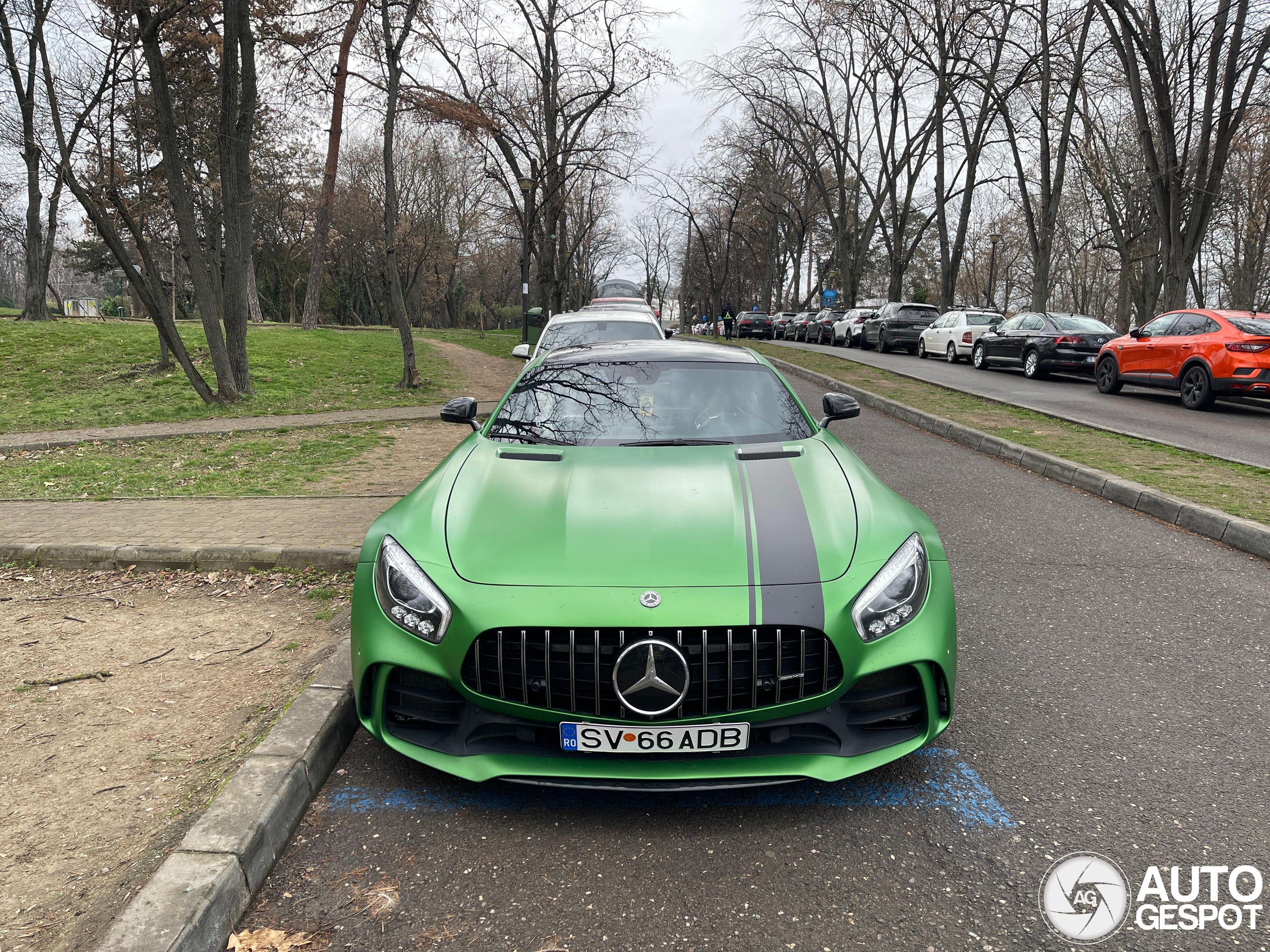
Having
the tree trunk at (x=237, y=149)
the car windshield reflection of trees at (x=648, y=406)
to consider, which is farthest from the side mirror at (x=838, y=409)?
the tree trunk at (x=237, y=149)

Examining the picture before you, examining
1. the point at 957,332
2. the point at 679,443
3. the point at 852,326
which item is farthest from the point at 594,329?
the point at 852,326

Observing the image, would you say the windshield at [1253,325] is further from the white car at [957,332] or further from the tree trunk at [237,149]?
the tree trunk at [237,149]

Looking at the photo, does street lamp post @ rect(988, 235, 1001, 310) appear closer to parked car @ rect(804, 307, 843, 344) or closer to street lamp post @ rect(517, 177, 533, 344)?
parked car @ rect(804, 307, 843, 344)

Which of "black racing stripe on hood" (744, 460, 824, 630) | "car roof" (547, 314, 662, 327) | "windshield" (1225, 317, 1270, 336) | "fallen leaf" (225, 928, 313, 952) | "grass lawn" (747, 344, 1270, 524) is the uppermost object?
"windshield" (1225, 317, 1270, 336)

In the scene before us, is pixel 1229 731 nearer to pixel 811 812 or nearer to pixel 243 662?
pixel 811 812

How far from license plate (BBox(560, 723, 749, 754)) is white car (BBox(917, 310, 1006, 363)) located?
2126 centimetres

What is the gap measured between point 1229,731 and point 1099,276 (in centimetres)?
6564

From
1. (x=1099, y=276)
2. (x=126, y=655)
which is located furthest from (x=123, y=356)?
(x=1099, y=276)

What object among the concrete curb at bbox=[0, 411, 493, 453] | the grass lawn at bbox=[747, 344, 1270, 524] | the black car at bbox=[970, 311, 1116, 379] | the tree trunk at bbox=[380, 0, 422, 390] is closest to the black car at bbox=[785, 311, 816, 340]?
the black car at bbox=[970, 311, 1116, 379]

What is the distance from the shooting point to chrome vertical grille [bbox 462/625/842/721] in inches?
97.3

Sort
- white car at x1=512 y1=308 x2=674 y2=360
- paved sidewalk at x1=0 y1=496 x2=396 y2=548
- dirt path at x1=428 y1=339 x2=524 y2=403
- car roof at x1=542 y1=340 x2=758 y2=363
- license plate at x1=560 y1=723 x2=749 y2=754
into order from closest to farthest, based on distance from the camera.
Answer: license plate at x1=560 y1=723 x2=749 y2=754
car roof at x1=542 y1=340 x2=758 y2=363
paved sidewalk at x1=0 y1=496 x2=396 y2=548
white car at x1=512 y1=308 x2=674 y2=360
dirt path at x1=428 y1=339 x2=524 y2=403

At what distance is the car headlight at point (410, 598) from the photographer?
2.62 m

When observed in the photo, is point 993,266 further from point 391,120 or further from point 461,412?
point 461,412

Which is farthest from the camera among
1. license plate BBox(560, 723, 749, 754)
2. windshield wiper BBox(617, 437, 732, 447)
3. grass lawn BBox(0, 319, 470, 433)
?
grass lawn BBox(0, 319, 470, 433)
